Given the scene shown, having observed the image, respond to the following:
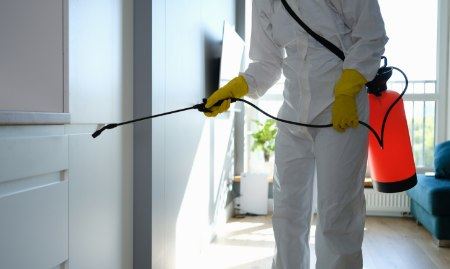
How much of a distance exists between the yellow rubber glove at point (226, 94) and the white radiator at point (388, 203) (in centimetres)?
292

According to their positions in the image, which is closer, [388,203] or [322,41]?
[322,41]

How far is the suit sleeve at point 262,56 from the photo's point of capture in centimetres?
146

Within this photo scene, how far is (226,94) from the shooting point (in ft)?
4.70

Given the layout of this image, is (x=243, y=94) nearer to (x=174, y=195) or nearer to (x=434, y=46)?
(x=174, y=195)

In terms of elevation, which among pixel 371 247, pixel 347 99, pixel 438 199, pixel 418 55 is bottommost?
pixel 371 247

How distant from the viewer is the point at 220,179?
3418mm

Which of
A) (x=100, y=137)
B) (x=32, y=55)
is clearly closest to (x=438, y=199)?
(x=100, y=137)

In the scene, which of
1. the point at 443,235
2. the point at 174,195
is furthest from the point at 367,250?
the point at 174,195

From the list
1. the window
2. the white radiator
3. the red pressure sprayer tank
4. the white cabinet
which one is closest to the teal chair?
the white radiator

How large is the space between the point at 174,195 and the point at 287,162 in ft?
2.91

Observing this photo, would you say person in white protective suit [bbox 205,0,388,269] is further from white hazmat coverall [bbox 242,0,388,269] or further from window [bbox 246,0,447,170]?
window [bbox 246,0,447,170]

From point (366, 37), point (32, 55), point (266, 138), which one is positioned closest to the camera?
point (32, 55)

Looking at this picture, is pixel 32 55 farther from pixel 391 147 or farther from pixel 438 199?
pixel 438 199

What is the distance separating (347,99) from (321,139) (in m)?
0.16
